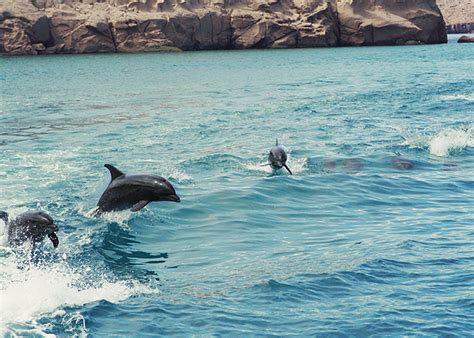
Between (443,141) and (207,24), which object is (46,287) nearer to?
(443,141)

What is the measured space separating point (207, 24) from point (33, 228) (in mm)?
65008

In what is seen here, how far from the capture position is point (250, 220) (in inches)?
497

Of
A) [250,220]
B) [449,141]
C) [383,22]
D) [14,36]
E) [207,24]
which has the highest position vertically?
[207,24]

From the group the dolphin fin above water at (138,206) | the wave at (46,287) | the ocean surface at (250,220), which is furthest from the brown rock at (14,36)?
the wave at (46,287)

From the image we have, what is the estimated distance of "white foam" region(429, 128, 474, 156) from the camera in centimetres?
1788

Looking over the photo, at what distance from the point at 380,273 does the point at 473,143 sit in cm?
991

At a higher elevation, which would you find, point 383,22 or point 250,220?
point 383,22

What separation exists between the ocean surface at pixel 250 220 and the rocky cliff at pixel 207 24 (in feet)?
131

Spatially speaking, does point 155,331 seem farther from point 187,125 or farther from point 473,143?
point 187,125

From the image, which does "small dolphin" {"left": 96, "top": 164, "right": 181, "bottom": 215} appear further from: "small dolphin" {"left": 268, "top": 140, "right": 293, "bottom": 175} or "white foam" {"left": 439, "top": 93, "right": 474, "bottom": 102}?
"white foam" {"left": 439, "top": 93, "right": 474, "bottom": 102}

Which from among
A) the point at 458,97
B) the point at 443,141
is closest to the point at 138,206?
the point at 443,141

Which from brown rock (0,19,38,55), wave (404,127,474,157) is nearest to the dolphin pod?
wave (404,127,474,157)

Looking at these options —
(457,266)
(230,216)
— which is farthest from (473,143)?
(457,266)

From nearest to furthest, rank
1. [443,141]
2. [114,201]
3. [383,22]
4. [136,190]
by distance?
[136,190] → [114,201] → [443,141] → [383,22]
